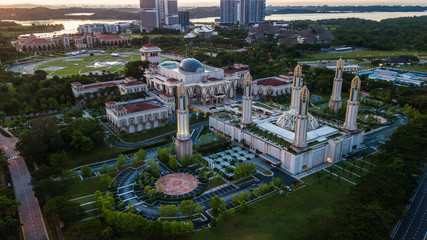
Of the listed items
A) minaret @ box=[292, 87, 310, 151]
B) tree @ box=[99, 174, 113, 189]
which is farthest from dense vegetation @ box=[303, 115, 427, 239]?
tree @ box=[99, 174, 113, 189]

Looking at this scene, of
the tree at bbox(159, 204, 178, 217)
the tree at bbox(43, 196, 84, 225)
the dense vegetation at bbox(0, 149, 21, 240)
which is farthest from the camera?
the tree at bbox(159, 204, 178, 217)

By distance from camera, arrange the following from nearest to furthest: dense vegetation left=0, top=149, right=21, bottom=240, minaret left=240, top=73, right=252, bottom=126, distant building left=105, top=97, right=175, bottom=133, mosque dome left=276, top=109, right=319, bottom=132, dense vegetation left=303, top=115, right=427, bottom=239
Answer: dense vegetation left=303, top=115, right=427, bottom=239 → dense vegetation left=0, top=149, right=21, bottom=240 → mosque dome left=276, top=109, right=319, bottom=132 → minaret left=240, top=73, right=252, bottom=126 → distant building left=105, top=97, right=175, bottom=133

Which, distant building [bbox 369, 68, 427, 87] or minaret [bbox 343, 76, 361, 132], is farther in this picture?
distant building [bbox 369, 68, 427, 87]

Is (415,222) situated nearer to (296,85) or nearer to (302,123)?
(302,123)

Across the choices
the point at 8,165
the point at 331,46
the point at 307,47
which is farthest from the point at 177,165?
the point at 331,46

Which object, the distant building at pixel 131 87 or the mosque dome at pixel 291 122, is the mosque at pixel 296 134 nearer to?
the mosque dome at pixel 291 122

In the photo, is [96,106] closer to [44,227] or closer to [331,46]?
[44,227]

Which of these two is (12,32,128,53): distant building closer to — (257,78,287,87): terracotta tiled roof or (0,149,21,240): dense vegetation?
(257,78,287,87): terracotta tiled roof
